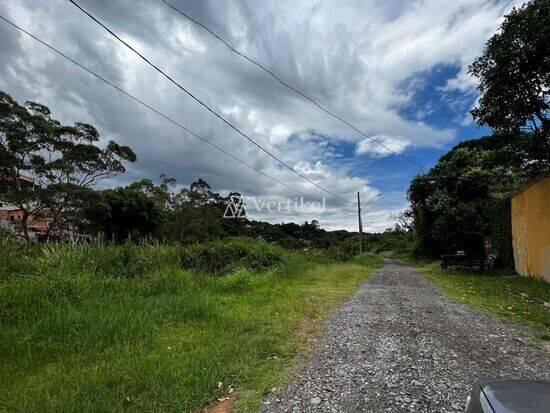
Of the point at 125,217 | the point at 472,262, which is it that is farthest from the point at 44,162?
the point at 472,262

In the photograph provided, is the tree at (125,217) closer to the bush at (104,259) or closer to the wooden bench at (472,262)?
the bush at (104,259)

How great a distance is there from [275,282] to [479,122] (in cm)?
829

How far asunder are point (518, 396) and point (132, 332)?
16.7ft

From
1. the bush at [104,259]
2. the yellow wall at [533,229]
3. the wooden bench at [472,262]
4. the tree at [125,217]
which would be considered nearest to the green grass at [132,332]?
the bush at [104,259]

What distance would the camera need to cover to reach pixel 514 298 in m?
9.62

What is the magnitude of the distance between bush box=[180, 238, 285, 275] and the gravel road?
763 centimetres

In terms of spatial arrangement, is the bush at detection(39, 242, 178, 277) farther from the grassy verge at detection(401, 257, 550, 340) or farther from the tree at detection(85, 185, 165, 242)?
the tree at detection(85, 185, 165, 242)

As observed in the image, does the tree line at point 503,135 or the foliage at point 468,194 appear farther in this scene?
the foliage at point 468,194

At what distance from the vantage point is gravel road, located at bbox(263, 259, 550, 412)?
12.0ft

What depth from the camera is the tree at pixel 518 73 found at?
983cm

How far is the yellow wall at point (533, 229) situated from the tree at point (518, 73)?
1.27 m

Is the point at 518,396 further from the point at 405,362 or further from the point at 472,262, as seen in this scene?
the point at 472,262

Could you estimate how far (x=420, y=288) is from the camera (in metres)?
12.1

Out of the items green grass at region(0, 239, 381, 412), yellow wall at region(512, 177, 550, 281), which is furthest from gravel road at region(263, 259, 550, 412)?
yellow wall at region(512, 177, 550, 281)
